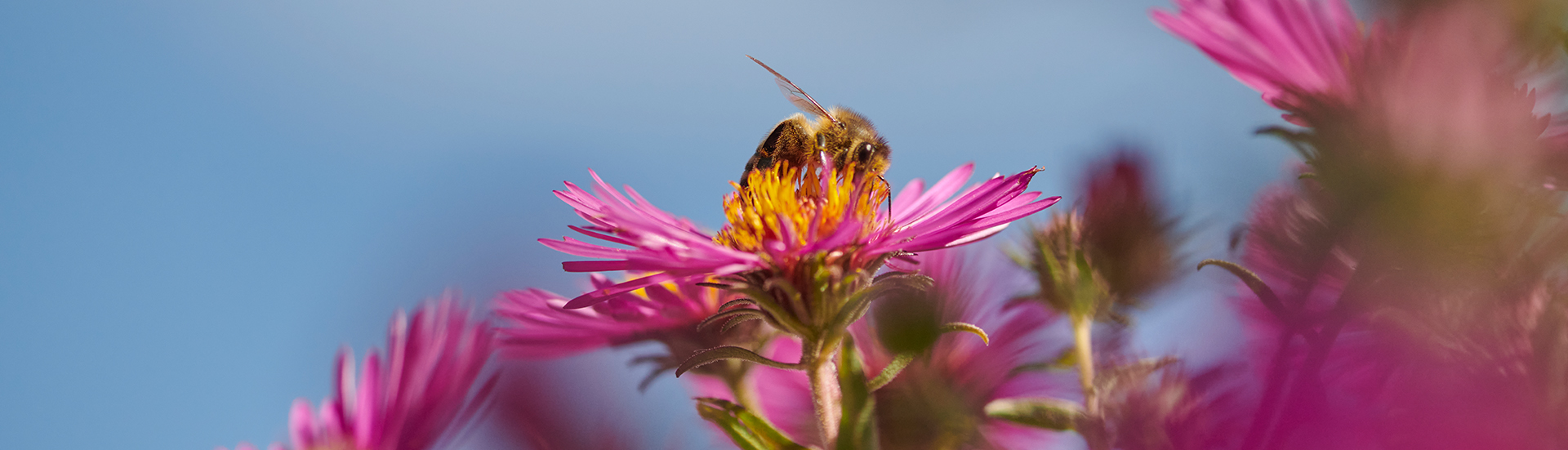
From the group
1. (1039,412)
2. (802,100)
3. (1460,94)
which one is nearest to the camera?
(1460,94)

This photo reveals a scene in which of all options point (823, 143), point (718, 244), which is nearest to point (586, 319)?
point (718, 244)

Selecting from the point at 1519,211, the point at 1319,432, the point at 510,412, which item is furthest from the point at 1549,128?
the point at 510,412

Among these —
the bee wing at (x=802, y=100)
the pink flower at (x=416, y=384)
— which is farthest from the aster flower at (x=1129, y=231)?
the pink flower at (x=416, y=384)

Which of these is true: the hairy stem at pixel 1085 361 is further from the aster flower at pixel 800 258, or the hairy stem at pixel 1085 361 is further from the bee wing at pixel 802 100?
the bee wing at pixel 802 100

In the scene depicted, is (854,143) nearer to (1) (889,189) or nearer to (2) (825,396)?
(1) (889,189)

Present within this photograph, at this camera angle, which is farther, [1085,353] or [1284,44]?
[1085,353]

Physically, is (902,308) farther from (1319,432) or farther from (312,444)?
(312,444)
